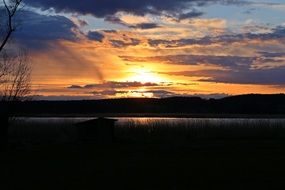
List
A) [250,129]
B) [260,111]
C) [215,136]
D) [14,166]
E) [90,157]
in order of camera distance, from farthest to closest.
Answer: [260,111] < [250,129] < [215,136] < [90,157] < [14,166]

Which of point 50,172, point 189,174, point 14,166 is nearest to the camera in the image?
point 189,174

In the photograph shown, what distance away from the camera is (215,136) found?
4722 centimetres

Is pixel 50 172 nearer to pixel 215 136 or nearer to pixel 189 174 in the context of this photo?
pixel 189 174

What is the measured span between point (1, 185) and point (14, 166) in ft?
18.8

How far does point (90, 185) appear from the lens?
1811cm

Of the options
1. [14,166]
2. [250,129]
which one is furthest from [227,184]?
[250,129]

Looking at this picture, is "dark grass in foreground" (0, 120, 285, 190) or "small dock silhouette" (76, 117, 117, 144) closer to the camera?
"dark grass in foreground" (0, 120, 285, 190)

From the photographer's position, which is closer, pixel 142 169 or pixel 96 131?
pixel 142 169

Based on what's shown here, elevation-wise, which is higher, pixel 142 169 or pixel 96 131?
pixel 96 131

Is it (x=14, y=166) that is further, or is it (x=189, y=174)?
(x=14, y=166)

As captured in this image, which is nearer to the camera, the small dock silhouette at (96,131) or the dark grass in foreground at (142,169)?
the dark grass in foreground at (142,169)

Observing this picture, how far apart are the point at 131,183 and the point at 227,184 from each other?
9.16 ft

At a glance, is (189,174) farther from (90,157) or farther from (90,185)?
(90,157)

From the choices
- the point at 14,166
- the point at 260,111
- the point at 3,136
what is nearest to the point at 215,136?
the point at 3,136
